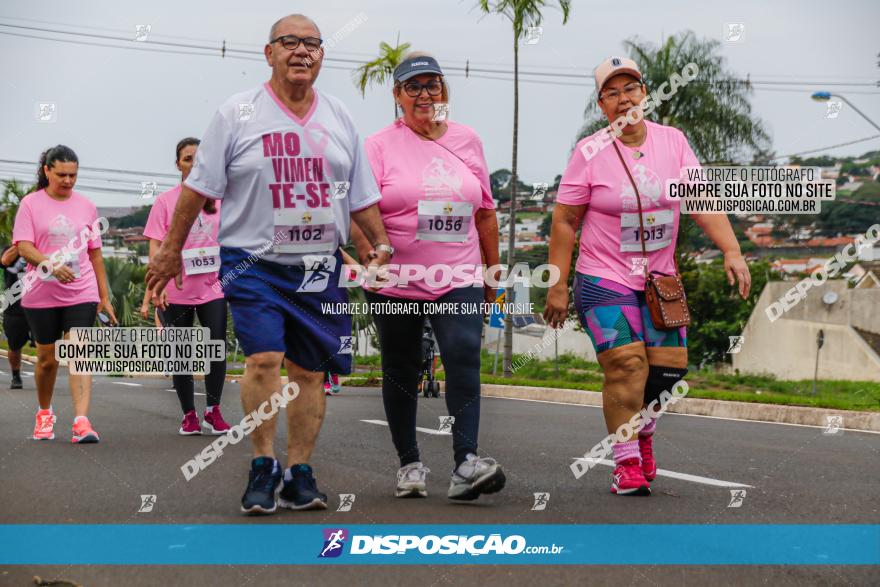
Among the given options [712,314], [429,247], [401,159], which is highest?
[401,159]

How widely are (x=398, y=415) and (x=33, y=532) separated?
1.96 metres

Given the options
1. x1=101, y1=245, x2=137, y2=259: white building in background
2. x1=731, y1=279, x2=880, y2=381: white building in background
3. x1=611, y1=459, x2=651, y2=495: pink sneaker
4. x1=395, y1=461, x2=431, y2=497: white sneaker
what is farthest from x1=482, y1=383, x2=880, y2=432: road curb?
x1=101, y1=245, x2=137, y2=259: white building in background

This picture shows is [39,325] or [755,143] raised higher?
[755,143]

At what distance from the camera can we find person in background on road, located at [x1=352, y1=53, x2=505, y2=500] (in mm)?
5809

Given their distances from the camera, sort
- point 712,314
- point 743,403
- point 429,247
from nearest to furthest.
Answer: point 429,247 → point 743,403 → point 712,314

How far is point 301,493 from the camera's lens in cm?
524

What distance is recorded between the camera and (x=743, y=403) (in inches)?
554

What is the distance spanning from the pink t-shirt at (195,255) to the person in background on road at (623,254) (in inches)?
130

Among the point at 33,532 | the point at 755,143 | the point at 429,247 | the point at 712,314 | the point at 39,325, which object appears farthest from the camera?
the point at 712,314

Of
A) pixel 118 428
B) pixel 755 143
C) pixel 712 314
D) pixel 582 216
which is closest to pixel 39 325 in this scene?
pixel 118 428

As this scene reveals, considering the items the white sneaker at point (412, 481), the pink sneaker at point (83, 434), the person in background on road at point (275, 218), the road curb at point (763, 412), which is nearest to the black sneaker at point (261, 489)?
the person in background on road at point (275, 218)

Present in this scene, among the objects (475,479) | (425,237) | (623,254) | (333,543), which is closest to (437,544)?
(333,543)

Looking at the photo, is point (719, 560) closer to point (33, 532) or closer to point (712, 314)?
point (33, 532)

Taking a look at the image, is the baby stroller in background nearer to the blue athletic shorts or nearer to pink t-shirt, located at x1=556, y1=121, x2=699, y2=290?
pink t-shirt, located at x1=556, y1=121, x2=699, y2=290
